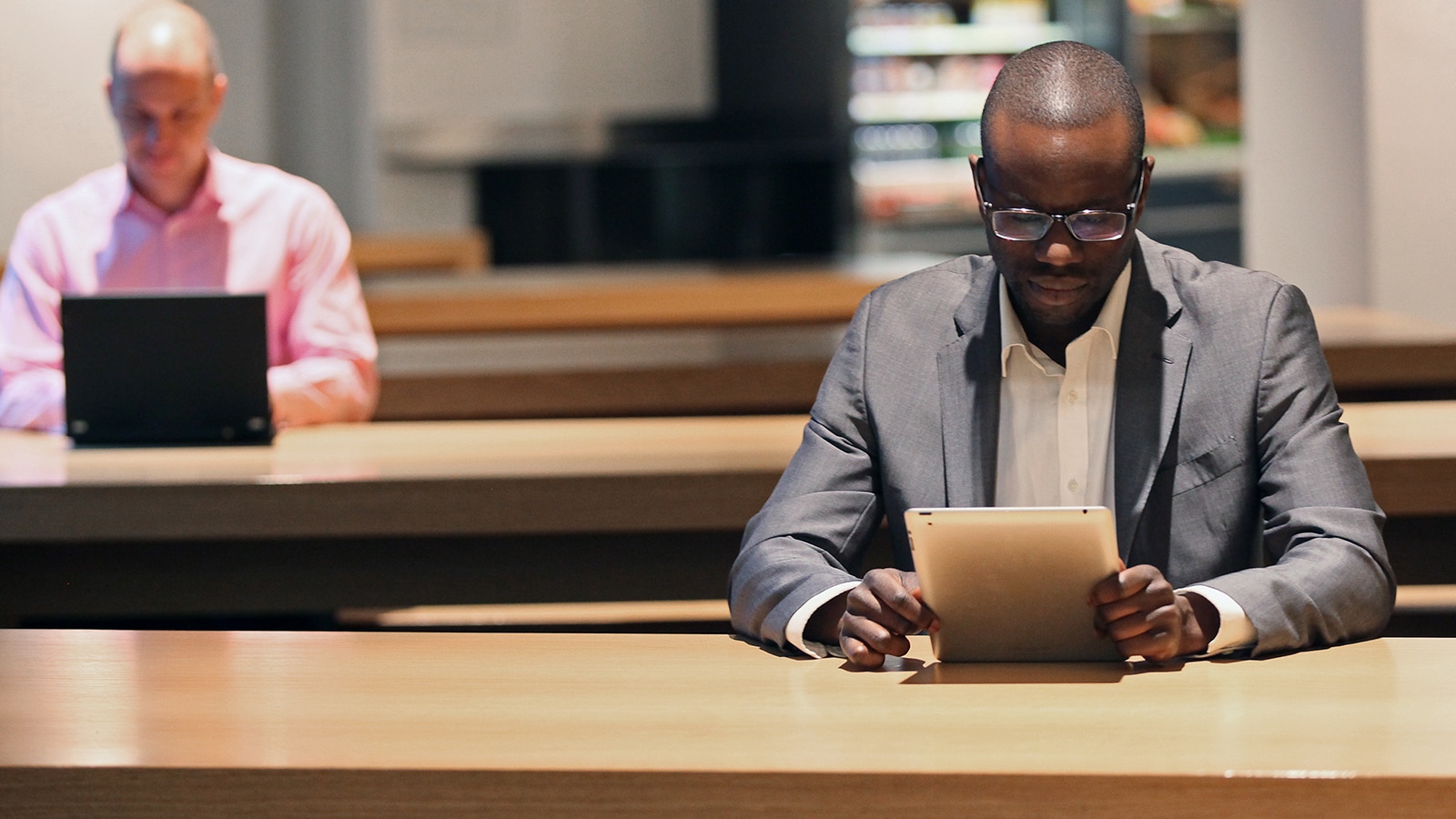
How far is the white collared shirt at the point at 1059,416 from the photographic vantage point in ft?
5.83

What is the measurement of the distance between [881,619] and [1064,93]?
0.57 m

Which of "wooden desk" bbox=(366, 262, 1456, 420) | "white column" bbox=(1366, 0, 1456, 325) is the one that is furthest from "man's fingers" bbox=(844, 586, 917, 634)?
"white column" bbox=(1366, 0, 1456, 325)

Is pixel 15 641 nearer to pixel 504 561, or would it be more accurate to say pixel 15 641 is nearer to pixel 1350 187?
pixel 504 561

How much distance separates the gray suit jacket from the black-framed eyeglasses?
7.0 inches

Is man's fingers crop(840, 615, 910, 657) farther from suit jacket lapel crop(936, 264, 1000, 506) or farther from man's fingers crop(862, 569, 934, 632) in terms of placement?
suit jacket lapel crop(936, 264, 1000, 506)

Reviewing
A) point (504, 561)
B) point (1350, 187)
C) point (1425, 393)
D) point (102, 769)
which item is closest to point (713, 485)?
point (504, 561)

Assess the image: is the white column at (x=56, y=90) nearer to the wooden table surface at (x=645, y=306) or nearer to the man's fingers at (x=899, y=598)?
the wooden table surface at (x=645, y=306)

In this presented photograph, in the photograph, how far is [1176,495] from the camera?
1.75 meters

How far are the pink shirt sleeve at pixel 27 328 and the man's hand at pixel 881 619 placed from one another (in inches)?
79.6

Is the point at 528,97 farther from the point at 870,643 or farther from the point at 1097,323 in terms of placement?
the point at 870,643

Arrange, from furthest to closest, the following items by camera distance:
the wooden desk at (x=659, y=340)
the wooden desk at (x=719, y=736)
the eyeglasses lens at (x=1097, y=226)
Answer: the wooden desk at (x=659, y=340)
the eyeglasses lens at (x=1097, y=226)
the wooden desk at (x=719, y=736)

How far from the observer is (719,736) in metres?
1.30

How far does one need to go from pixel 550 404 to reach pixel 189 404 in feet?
4.13

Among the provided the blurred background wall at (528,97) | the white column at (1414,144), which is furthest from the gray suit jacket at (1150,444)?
the blurred background wall at (528,97)
